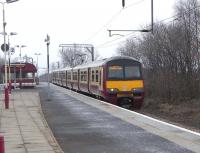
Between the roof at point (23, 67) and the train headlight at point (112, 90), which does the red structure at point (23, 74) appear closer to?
the roof at point (23, 67)

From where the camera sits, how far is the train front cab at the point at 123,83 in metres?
31.6

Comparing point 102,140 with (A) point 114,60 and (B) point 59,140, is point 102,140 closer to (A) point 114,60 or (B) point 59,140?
(B) point 59,140

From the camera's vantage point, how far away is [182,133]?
15.1m

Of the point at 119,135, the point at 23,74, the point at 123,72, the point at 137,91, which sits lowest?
the point at 119,135

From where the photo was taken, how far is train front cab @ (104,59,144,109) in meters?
31.6

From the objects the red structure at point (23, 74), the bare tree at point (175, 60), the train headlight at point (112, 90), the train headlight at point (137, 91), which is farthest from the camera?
the red structure at point (23, 74)

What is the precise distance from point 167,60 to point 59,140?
34.9 metres

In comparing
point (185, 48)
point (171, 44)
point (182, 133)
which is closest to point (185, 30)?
point (171, 44)

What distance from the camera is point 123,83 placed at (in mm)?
31875

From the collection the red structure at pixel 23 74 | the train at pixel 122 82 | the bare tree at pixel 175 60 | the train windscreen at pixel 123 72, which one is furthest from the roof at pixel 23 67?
the train windscreen at pixel 123 72

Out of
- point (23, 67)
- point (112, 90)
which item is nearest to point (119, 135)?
point (112, 90)

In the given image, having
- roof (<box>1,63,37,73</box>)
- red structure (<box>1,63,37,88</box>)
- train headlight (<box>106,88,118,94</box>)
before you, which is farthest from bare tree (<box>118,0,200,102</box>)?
red structure (<box>1,63,37,88</box>)

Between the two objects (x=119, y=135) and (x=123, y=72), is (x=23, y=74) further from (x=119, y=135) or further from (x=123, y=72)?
(x=119, y=135)

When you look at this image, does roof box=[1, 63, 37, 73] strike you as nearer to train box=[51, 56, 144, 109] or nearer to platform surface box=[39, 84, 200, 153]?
train box=[51, 56, 144, 109]
